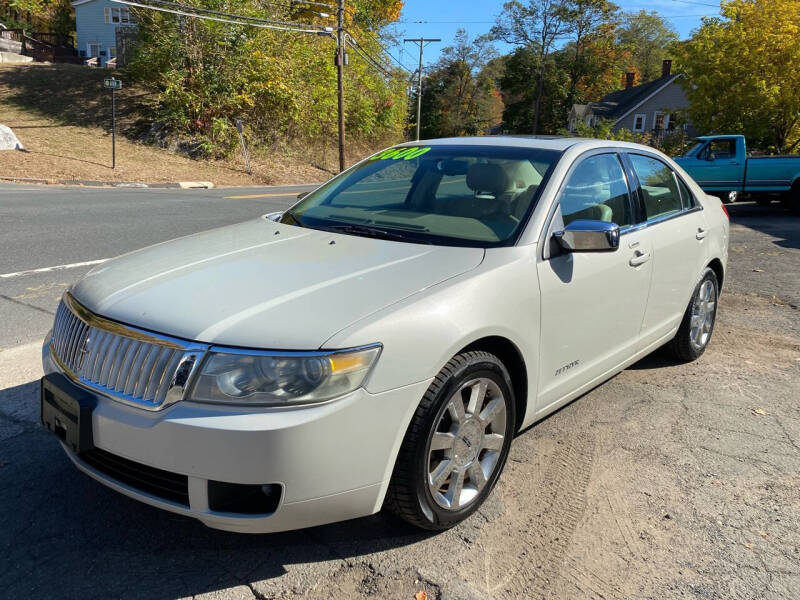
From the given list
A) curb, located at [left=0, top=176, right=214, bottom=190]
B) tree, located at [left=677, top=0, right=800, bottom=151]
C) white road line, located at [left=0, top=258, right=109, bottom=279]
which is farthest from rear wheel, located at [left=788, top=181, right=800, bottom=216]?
curb, located at [left=0, top=176, right=214, bottom=190]

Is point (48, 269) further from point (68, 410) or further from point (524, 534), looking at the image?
point (524, 534)

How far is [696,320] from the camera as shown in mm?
4848

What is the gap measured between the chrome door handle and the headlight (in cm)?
215

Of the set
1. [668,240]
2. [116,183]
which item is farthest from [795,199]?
[116,183]

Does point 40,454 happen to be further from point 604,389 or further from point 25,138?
point 25,138

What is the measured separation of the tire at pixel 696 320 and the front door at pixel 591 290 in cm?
98

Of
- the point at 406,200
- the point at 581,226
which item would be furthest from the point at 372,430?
the point at 406,200

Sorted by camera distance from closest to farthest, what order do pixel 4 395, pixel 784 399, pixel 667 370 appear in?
Answer: pixel 4 395, pixel 784 399, pixel 667 370

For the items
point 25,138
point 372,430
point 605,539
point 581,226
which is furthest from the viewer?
point 25,138

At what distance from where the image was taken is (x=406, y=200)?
3760mm

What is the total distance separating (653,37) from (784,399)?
89012 mm

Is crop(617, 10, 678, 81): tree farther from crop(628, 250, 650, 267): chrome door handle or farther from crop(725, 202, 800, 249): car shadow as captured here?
crop(628, 250, 650, 267): chrome door handle

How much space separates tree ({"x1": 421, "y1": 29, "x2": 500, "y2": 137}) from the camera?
7269 cm

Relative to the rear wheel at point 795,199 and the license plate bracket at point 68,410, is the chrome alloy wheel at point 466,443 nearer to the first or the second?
the license plate bracket at point 68,410
